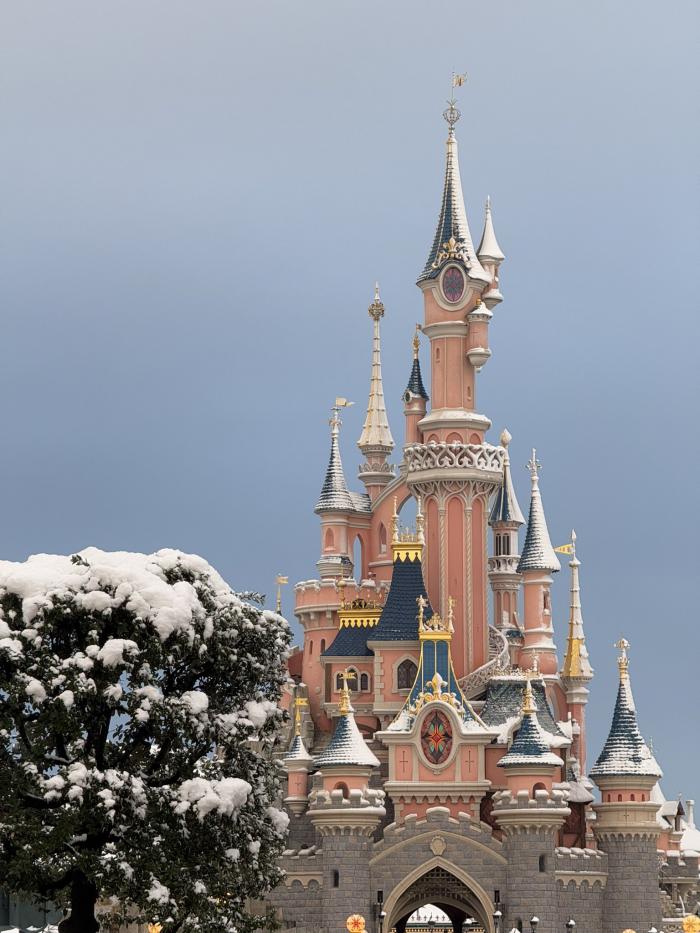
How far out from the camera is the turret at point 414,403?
102938 mm

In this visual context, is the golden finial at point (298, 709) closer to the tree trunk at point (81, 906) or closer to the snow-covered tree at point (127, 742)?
the snow-covered tree at point (127, 742)

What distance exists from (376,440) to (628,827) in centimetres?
2901

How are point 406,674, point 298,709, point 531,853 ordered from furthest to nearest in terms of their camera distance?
point 298,709
point 406,674
point 531,853

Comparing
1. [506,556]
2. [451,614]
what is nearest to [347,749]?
[451,614]

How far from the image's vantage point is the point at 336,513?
104m

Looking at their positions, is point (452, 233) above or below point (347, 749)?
above

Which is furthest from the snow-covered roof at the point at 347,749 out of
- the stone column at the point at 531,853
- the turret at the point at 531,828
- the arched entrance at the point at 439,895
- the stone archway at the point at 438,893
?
the stone column at the point at 531,853

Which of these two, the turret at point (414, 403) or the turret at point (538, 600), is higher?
the turret at point (414, 403)

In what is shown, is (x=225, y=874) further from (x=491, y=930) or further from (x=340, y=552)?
(x=340, y=552)

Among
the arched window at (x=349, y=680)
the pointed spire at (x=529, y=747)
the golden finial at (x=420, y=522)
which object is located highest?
the golden finial at (x=420, y=522)

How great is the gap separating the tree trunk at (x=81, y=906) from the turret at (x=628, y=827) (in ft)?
126

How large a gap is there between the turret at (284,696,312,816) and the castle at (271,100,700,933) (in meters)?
0.10

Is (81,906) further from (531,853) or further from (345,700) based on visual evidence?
(345,700)

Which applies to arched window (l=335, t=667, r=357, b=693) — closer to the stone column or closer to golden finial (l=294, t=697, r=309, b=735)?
golden finial (l=294, t=697, r=309, b=735)
